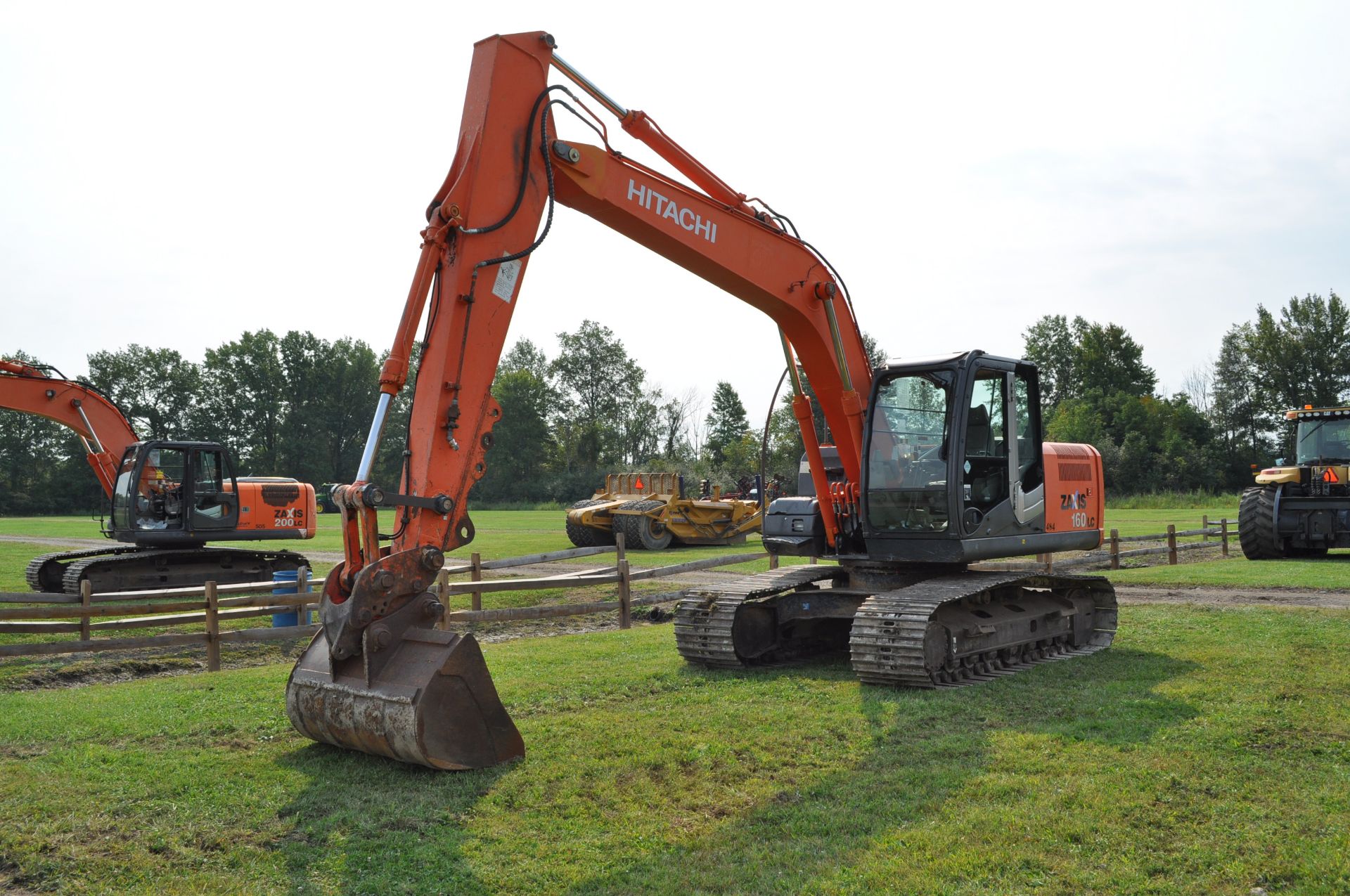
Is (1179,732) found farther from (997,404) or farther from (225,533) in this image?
(225,533)

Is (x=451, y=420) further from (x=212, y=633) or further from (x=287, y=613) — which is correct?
(x=287, y=613)

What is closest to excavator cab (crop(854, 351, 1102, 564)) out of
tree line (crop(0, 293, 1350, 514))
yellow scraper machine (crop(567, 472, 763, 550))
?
yellow scraper machine (crop(567, 472, 763, 550))

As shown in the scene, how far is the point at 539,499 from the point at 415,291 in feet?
243

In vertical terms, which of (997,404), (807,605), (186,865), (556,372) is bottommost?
(186,865)

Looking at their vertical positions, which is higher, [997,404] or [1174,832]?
[997,404]

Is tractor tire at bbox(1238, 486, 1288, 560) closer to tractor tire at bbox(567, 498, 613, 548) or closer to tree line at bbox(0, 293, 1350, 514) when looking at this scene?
tractor tire at bbox(567, 498, 613, 548)

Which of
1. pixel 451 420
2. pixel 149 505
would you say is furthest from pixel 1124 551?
pixel 451 420

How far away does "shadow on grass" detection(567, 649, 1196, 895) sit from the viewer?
4.78m

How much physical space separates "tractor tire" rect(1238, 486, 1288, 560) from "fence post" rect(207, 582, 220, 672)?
60.4 ft

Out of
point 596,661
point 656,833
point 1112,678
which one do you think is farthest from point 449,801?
point 1112,678

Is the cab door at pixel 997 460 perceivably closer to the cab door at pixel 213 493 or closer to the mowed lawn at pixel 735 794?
the mowed lawn at pixel 735 794

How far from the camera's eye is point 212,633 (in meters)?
→ 11.3

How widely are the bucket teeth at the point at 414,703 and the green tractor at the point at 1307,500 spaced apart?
18897 mm

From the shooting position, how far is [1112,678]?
904cm
